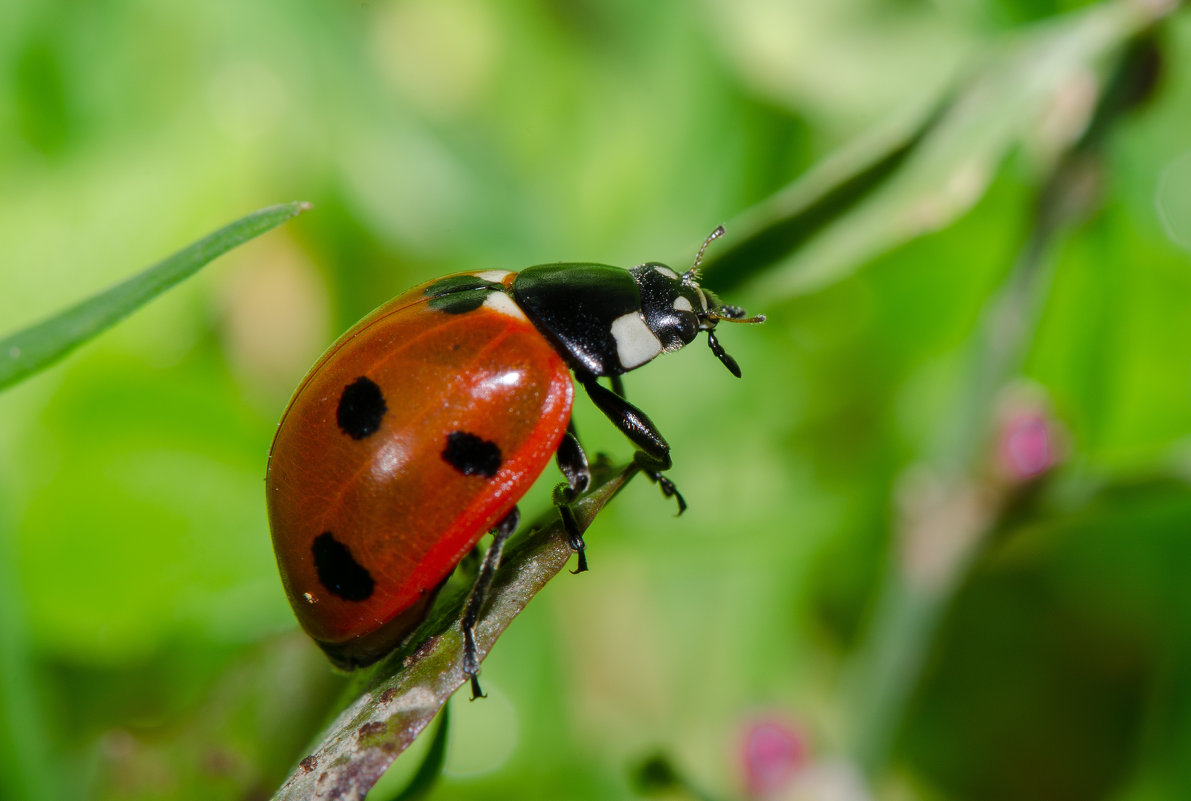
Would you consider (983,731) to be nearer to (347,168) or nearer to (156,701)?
(156,701)

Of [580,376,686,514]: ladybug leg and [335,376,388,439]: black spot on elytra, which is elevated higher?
[335,376,388,439]: black spot on elytra

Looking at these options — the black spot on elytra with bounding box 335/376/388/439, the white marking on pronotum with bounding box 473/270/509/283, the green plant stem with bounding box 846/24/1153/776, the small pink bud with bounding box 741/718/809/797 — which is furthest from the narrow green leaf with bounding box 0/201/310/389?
the small pink bud with bounding box 741/718/809/797

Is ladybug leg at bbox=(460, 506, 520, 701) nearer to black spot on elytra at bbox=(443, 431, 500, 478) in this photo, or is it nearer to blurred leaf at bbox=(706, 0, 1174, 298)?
black spot on elytra at bbox=(443, 431, 500, 478)

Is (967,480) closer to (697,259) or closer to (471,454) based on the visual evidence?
(697,259)

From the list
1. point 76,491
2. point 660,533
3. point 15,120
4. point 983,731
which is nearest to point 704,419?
point 660,533

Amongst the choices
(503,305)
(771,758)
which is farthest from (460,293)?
(771,758)

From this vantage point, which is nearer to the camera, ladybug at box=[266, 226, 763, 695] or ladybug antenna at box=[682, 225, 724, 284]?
ladybug at box=[266, 226, 763, 695]

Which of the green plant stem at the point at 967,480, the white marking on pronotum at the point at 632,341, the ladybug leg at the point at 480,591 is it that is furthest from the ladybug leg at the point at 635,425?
the green plant stem at the point at 967,480

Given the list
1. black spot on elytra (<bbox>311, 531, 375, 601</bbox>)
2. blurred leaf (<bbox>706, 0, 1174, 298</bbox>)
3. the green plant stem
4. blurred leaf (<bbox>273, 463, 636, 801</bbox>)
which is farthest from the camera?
the green plant stem
